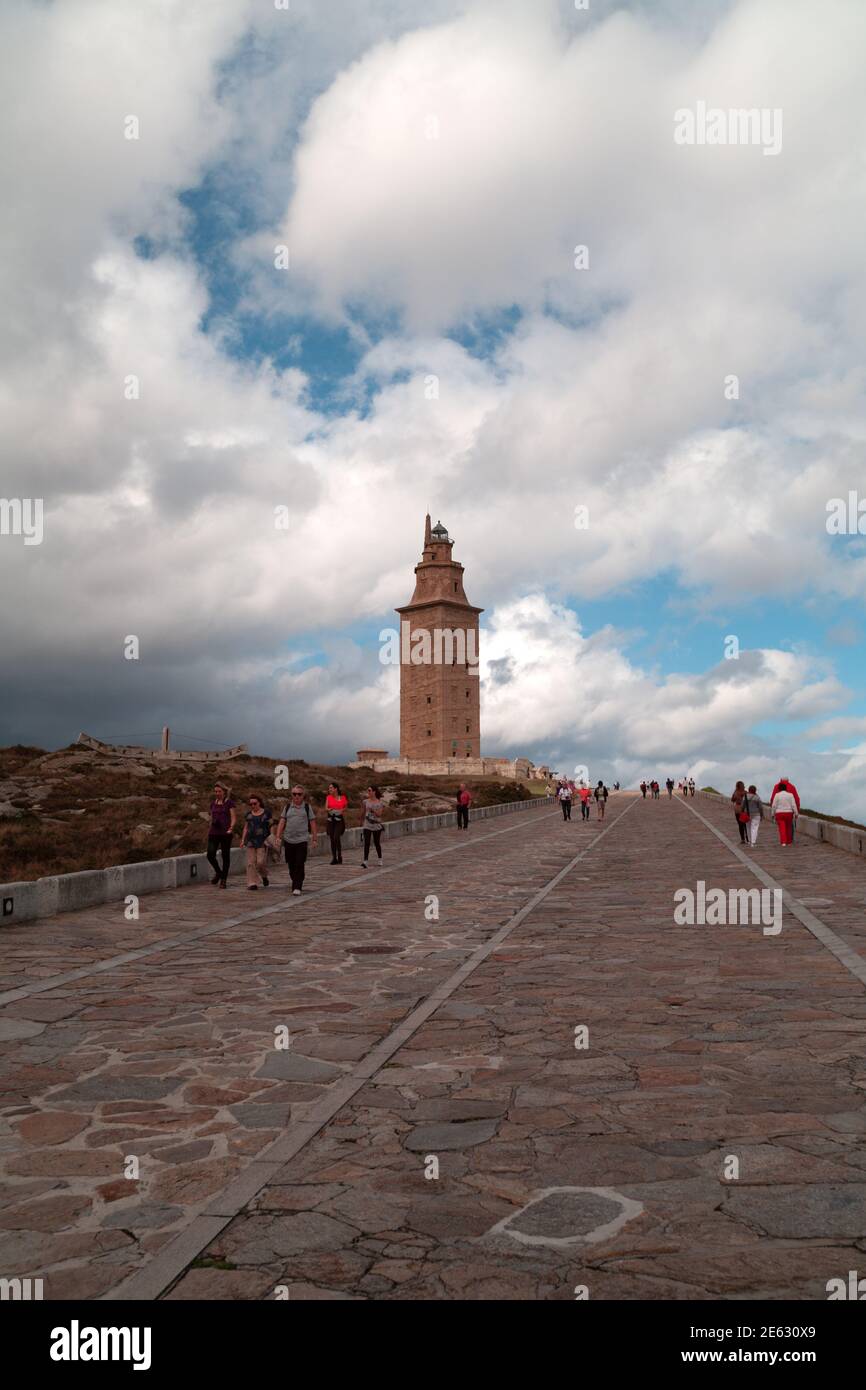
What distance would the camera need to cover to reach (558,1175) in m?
4.04

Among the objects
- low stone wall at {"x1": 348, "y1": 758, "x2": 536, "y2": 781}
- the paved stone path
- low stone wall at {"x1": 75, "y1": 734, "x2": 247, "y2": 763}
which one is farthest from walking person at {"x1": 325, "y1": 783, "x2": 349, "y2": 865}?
low stone wall at {"x1": 348, "y1": 758, "x2": 536, "y2": 781}

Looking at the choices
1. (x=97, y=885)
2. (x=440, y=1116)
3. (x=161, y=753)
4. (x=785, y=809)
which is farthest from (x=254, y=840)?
(x=161, y=753)

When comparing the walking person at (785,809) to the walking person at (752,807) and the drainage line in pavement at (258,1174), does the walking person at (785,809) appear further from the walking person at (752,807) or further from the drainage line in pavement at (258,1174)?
the drainage line in pavement at (258,1174)

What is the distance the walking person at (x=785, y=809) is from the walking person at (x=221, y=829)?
13.5 meters

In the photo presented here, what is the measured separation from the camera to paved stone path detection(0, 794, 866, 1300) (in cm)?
333

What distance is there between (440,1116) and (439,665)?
99915 millimetres

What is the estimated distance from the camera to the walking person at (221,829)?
53.2 feet

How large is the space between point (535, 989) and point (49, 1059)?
12.4ft

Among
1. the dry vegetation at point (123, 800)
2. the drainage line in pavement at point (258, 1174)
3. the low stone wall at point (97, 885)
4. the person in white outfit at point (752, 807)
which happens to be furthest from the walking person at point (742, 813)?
the drainage line in pavement at point (258, 1174)

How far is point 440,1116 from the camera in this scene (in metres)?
4.86

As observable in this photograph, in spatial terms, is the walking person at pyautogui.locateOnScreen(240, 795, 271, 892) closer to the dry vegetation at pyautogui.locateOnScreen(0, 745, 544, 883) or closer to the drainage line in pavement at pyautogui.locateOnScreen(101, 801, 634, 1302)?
the dry vegetation at pyautogui.locateOnScreen(0, 745, 544, 883)

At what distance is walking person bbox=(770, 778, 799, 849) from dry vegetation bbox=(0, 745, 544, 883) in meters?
15.1

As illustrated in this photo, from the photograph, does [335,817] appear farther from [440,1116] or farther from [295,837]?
[440,1116]
